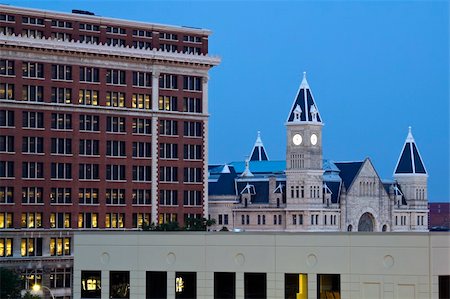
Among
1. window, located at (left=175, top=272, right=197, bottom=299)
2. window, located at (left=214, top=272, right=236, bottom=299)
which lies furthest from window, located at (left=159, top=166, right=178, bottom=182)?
window, located at (left=214, top=272, right=236, bottom=299)

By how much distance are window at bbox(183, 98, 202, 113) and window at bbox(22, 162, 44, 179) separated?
2296cm

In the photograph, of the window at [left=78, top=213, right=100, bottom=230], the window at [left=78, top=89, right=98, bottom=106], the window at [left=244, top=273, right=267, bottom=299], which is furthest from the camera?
the window at [left=78, top=89, right=98, bottom=106]

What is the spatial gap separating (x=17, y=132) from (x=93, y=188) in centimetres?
1283

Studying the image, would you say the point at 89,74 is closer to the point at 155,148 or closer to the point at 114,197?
the point at 155,148

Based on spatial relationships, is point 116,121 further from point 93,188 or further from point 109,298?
point 109,298

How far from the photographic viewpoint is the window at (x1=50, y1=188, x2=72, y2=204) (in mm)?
162125

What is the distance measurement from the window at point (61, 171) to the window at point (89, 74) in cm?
1067

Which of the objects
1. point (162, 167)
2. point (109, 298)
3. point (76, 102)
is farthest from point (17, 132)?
point (109, 298)

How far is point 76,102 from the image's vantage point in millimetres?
165500

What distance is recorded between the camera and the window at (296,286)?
183 feet

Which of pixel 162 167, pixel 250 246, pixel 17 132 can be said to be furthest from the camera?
pixel 162 167

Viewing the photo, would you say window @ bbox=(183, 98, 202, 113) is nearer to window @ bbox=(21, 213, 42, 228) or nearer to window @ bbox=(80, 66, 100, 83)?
window @ bbox=(80, 66, 100, 83)

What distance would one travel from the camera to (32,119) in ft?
528

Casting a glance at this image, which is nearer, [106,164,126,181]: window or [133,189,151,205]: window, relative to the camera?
[106,164,126,181]: window
